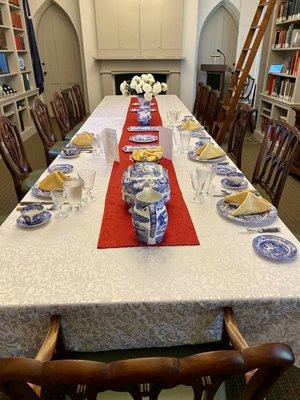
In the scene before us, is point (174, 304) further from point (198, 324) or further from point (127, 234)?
point (127, 234)

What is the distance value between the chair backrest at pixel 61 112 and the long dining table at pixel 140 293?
2.26m

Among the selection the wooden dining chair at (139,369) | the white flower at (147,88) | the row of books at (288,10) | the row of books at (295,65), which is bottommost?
the wooden dining chair at (139,369)

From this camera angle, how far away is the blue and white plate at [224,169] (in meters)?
1.53

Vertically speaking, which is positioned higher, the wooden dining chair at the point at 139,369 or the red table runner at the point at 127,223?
the wooden dining chair at the point at 139,369

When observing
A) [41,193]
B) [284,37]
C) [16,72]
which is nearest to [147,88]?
[41,193]

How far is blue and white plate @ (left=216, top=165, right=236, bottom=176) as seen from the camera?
153cm

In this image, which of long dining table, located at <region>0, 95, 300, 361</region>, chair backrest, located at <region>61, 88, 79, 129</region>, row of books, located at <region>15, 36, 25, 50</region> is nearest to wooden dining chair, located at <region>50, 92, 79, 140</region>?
chair backrest, located at <region>61, 88, 79, 129</region>

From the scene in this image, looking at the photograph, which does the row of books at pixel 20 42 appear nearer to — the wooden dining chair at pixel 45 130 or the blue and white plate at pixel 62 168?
the wooden dining chair at pixel 45 130

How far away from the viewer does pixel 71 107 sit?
360 cm

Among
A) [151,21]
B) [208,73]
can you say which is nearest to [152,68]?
[151,21]

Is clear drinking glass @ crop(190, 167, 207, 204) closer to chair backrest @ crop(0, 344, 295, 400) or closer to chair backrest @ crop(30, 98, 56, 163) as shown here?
chair backrest @ crop(0, 344, 295, 400)

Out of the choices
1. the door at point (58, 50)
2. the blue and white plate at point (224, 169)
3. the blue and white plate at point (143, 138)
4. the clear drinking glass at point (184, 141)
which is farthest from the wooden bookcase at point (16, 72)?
the blue and white plate at point (224, 169)

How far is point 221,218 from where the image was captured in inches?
45.1

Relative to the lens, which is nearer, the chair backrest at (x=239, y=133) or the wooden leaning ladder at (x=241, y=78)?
the chair backrest at (x=239, y=133)
